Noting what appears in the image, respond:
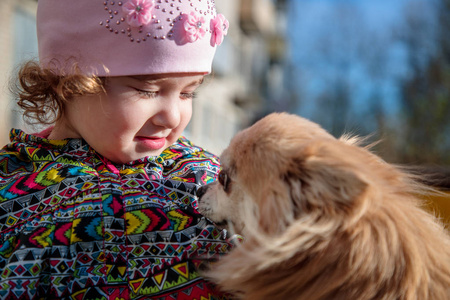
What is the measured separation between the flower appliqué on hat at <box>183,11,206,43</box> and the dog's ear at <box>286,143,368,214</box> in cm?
88

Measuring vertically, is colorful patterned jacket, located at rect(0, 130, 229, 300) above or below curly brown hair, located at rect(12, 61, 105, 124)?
below

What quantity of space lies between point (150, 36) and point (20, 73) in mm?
841

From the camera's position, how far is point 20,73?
2.69 m

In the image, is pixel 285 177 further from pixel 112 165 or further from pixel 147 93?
pixel 112 165

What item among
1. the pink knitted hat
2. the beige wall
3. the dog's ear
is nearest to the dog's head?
the dog's ear

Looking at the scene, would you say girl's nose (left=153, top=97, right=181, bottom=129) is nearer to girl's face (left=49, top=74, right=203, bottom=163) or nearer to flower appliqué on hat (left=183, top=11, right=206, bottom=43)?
girl's face (left=49, top=74, right=203, bottom=163)

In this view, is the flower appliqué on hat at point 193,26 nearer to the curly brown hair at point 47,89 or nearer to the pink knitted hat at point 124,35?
the pink knitted hat at point 124,35

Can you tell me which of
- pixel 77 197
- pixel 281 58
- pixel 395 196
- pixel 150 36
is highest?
pixel 150 36

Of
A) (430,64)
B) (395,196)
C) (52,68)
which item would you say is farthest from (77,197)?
(430,64)

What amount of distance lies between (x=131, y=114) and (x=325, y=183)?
0.97 m

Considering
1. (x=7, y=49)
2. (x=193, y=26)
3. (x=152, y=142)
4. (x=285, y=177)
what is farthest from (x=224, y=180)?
(x=7, y=49)

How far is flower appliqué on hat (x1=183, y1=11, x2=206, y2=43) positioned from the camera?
229 cm

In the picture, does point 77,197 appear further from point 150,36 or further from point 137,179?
point 150,36

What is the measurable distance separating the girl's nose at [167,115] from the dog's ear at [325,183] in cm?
76
